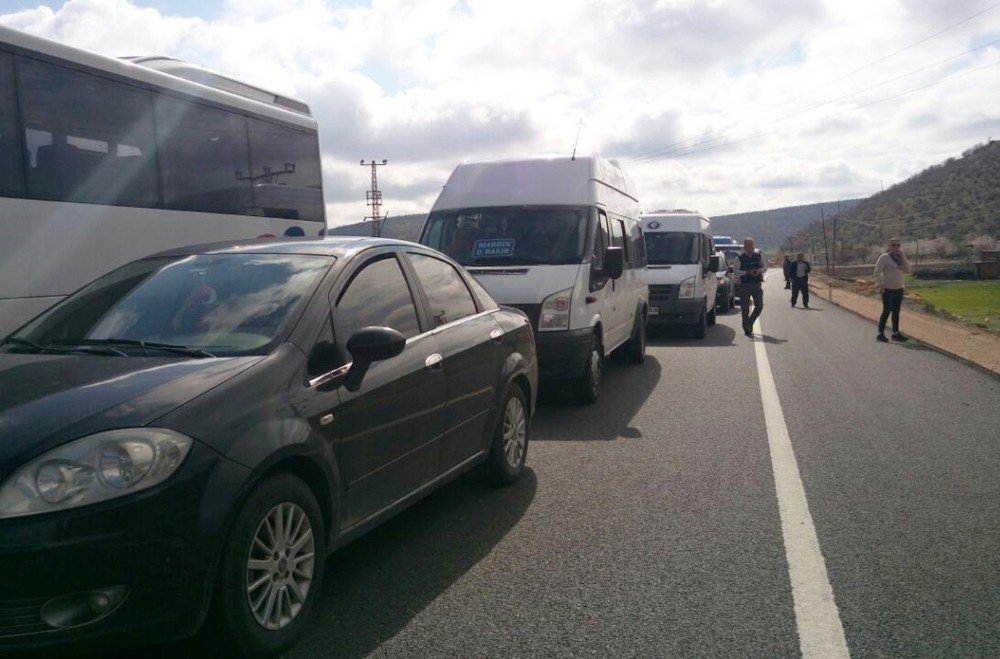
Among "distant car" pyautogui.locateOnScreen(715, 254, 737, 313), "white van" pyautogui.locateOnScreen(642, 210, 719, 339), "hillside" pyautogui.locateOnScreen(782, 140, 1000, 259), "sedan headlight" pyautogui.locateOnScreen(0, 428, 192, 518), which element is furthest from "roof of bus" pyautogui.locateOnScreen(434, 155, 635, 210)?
"hillside" pyautogui.locateOnScreen(782, 140, 1000, 259)

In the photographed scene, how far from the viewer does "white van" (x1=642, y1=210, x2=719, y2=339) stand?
16.8m

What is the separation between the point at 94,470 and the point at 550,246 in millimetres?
7019

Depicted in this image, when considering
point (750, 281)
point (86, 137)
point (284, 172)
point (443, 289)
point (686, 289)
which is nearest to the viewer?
point (443, 289)

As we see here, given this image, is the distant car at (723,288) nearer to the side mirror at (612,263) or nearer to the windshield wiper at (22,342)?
the side mirror at (612,263)

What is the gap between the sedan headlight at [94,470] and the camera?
9.64 ft

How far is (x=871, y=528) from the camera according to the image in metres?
5.10

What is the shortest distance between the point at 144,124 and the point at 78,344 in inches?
218

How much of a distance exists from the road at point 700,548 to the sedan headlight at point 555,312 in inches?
34.5

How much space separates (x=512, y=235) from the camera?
389 inches

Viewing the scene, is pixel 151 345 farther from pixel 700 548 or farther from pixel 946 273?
pixel 946 273

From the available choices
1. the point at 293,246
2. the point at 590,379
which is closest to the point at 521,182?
the point at 590,379

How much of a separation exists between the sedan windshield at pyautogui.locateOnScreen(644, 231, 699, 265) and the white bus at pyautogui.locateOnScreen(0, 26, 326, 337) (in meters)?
8.66

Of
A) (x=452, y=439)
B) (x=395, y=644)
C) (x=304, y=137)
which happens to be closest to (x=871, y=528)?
(x=452, y=439)

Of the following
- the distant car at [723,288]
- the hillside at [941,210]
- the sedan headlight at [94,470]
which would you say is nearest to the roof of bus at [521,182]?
the sedan headlight at [94,470]
